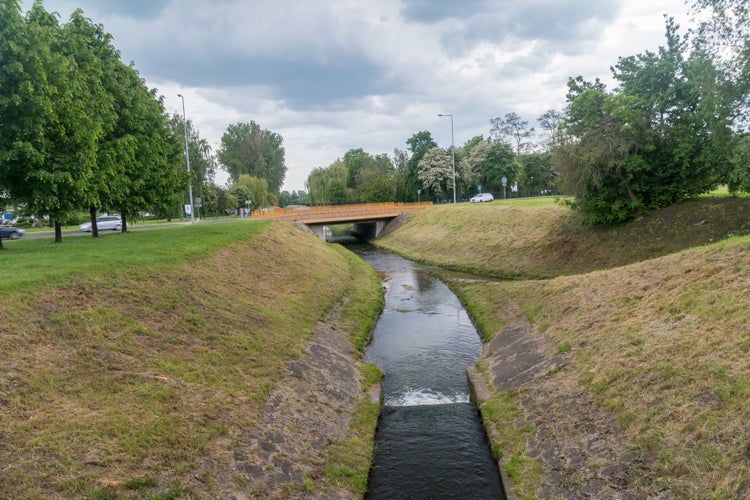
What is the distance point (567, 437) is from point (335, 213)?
5232 cm

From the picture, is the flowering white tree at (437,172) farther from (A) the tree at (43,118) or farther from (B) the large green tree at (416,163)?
(A) the tree at (43,118)

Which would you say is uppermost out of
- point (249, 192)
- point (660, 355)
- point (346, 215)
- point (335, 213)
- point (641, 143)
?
point (249, 192)

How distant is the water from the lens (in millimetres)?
10750

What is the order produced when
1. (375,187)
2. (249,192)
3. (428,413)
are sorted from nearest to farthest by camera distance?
(428,413) → (249,192) → (375,187)

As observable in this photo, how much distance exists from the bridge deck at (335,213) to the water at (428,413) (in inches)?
1189

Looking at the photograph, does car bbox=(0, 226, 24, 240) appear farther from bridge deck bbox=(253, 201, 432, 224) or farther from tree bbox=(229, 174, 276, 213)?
tree bbox=(229, 174, 276, 213)

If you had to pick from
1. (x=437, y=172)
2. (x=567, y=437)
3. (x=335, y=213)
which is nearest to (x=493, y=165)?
(x=437, y=172)

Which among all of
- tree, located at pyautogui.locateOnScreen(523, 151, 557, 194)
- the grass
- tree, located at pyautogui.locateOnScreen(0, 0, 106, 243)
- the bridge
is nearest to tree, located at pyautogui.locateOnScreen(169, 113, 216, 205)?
the bridge

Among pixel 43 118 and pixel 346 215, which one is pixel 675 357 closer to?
pixel 43 118

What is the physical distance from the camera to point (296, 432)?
1123 centimetres

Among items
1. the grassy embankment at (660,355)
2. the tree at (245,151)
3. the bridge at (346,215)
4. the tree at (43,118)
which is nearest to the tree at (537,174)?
the bridge at (346,215)

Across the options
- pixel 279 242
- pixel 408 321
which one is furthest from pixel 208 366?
pixel 279 242

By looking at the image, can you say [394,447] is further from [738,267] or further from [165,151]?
[165,151]

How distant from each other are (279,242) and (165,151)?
9.79m
